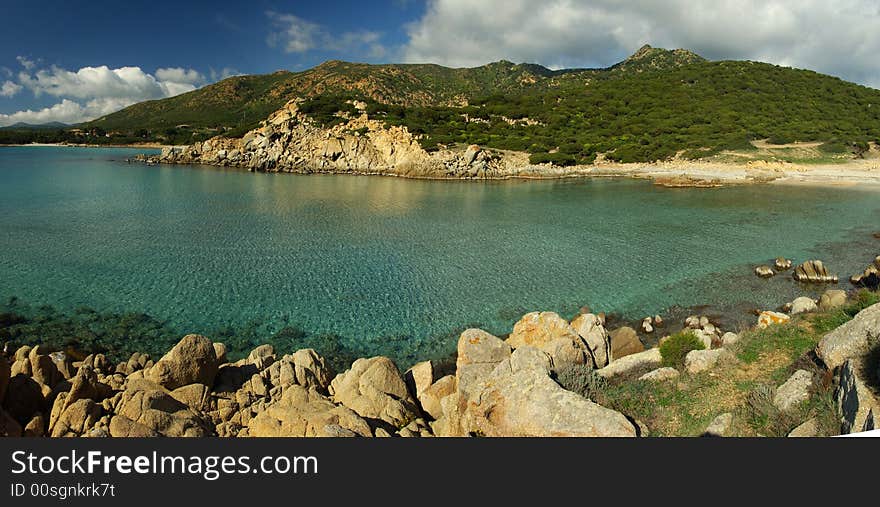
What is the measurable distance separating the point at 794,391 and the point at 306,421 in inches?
357

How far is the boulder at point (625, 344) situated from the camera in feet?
47.9

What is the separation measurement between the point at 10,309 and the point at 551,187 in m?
56.2

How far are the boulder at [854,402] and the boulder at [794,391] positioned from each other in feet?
1.56

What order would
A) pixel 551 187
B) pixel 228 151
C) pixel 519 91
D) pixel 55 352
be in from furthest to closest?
1. pixel 519 91
2. pixel 228 151
3. pixel 551 187
4. pixel 55 352

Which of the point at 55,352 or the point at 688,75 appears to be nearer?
the point at 55,352

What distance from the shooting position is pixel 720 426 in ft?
24.5

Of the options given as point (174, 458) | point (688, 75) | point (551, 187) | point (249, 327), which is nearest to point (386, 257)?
point (249, 327)

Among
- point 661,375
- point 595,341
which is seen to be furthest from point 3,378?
point 595,341

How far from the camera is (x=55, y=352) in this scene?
14.0 m

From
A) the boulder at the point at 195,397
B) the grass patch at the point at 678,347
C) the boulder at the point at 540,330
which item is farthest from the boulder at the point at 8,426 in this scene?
the grass patch at the point at 678,347

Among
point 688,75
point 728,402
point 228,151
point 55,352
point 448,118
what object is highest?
point 688,75

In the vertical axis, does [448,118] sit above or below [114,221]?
above

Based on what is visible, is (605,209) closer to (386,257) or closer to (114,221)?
(386,257)

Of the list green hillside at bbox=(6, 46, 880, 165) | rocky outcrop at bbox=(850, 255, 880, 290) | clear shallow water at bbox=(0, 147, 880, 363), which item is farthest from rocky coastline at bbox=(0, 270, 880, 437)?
green hillside at bbox=(6, 46, 880, 165)
